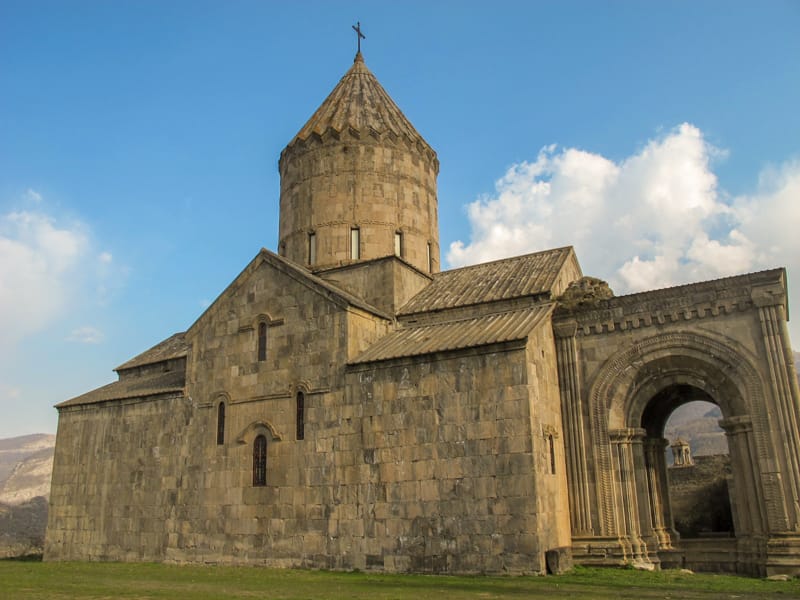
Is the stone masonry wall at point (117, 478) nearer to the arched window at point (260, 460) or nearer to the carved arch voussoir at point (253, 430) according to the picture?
the carved arch voussoir at point (253, 430)

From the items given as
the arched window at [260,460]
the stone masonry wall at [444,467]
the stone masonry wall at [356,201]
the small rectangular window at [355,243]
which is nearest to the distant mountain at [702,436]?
the stone masonry wall at [356,201]

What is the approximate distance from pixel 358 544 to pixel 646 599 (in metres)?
7.00

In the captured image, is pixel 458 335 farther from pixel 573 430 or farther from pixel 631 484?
pixel 631 484

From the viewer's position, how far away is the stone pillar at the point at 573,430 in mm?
16047

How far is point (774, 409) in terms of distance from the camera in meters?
14.8

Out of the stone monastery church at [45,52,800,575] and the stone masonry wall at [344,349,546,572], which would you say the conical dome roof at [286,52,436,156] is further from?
the stone masonry wall at [344,349,546,572]

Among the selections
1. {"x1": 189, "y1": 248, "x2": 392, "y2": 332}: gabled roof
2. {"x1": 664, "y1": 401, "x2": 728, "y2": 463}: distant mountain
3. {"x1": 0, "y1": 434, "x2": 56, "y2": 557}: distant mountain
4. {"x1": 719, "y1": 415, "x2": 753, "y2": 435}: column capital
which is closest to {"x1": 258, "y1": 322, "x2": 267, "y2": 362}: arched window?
{"x1": 189, "y1": 248, "x2": 392, "y2": 332}: gabled roof

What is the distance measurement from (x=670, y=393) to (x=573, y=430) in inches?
128

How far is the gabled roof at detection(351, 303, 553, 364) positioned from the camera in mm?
16000

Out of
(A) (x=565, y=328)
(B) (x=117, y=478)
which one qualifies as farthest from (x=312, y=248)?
(B) (x=117, y=478)

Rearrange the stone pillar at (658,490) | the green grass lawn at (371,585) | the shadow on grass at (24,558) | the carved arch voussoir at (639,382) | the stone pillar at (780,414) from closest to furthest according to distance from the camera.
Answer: the green grass lawn at (371,585), the stone pillar at (780,414), the carved arch voussoir at (639,382), the stone pillar at (658,490), the shadow on grass at (24,558)

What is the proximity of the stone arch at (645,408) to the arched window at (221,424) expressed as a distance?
31.7 feet

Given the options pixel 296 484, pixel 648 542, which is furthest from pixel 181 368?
pixel 648 542

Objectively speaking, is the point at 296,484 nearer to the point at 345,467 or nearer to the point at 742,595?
the point at 345,467
